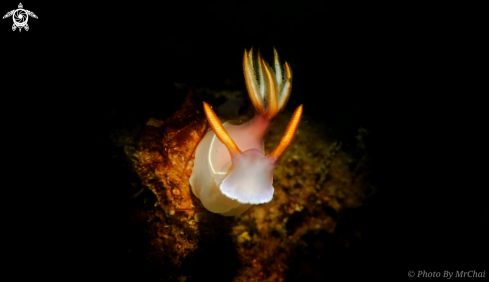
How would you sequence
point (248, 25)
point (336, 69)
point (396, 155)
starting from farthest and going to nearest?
1. point (396, 155)
2. point (336, 69)
3. point (248, 25)

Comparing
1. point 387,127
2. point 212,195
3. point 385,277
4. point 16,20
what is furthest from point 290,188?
point 16,20

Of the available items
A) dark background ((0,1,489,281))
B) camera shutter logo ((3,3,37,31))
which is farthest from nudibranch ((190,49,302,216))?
camera shutter logo ((3,3,37,31))

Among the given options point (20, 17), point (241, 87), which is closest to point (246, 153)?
point (241, 87)

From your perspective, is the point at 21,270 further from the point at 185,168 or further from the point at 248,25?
the point at 248,25

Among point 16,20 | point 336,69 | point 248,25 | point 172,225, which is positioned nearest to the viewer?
point 16,20

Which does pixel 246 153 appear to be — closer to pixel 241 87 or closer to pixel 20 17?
pixel 241 87

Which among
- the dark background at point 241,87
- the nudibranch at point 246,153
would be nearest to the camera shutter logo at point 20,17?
the dark background at point 241,87
